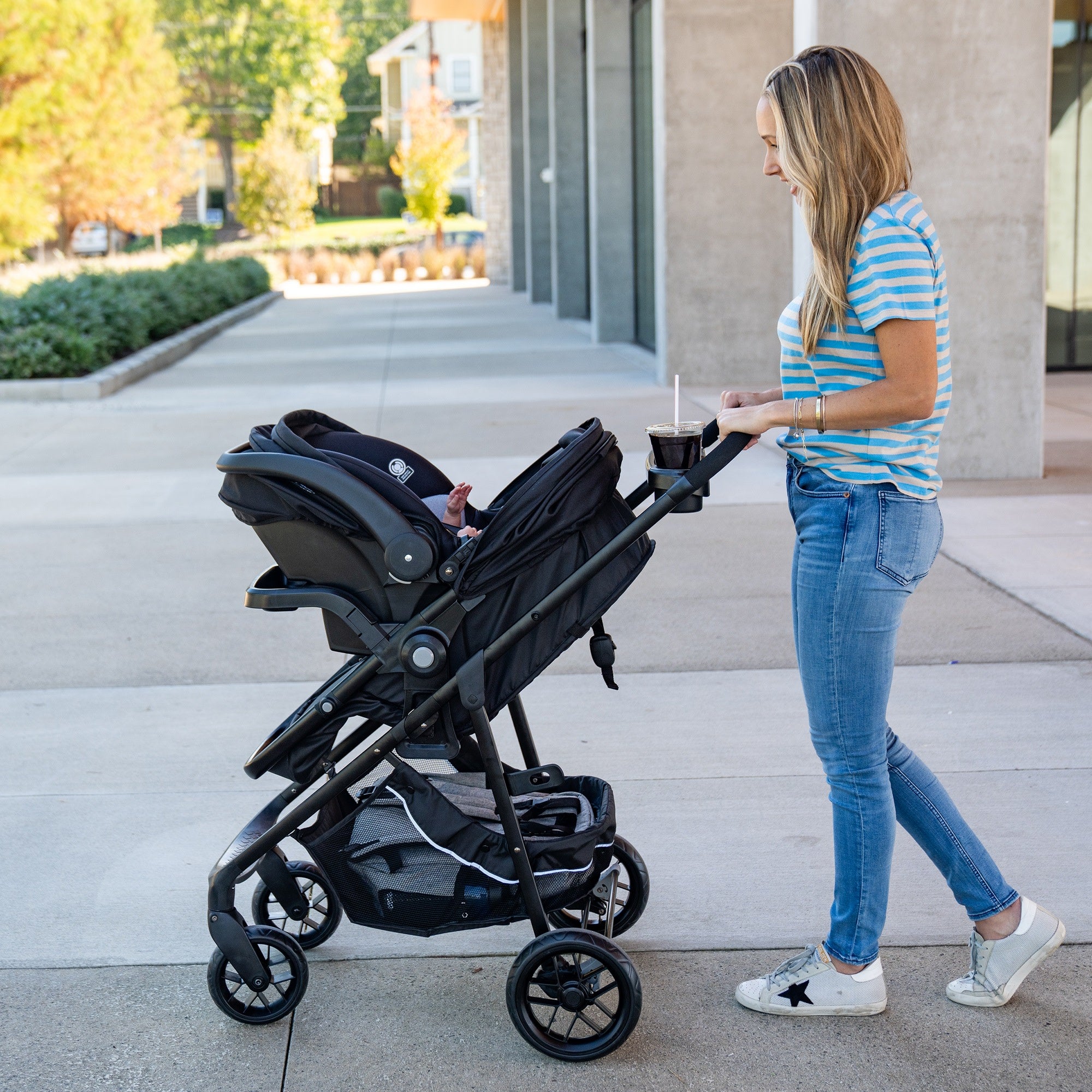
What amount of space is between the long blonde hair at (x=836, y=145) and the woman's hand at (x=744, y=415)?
24cm

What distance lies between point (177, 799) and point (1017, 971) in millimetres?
2446

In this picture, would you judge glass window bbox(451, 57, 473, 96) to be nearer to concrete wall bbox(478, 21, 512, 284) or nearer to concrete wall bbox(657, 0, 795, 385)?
concrete wall bbox(478, 21, 512, 284)

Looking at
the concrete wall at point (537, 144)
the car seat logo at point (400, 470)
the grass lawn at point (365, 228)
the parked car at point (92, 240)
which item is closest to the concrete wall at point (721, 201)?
the car seat logo at point (400, 470)

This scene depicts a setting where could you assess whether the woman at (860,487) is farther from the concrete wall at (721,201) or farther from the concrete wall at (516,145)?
the concrete wall at (516,145)

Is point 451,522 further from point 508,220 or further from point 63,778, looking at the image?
point 508,220

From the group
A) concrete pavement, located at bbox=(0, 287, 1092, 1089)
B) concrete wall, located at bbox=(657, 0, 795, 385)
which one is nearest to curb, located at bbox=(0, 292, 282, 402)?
concrete pavement, located at bbox=(0, 287, 1092, 1089)

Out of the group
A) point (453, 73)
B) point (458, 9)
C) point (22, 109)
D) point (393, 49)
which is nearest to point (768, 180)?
point (22, 109)

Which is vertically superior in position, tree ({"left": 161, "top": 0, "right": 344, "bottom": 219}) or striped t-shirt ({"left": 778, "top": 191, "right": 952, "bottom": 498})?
tree ({"left": 161, "top": 0, "right": 344, "bottom": 219})

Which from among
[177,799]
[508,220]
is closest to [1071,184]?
[177,799]

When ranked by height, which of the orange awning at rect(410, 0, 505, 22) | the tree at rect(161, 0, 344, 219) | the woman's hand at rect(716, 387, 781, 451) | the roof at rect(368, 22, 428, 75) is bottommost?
the woman's hand at rect(716, 387, 781, 451)

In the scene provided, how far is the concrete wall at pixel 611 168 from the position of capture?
16.9m

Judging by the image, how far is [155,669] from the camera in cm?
549

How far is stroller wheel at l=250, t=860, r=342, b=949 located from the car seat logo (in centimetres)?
92

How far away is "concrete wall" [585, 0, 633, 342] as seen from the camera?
55.4ft
